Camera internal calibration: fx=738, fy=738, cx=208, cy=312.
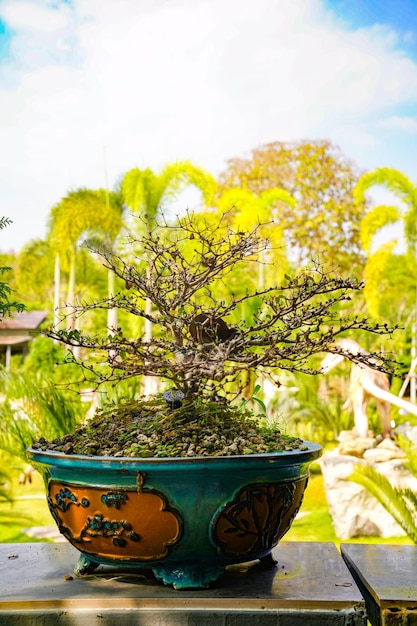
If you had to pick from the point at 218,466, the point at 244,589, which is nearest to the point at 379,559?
the point at 244,589

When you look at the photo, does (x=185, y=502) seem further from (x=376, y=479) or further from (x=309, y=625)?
(x=376, y=479)

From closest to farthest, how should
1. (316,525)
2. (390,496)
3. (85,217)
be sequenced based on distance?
(390,496), (316,525), (85,217)

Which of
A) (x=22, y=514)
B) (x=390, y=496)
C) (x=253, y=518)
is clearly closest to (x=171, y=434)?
(x=253, y=518)

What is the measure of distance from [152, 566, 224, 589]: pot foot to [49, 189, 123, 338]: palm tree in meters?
13.1

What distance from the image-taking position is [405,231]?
14.1m

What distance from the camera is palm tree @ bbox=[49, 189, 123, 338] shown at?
15161mm

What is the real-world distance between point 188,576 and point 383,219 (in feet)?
42.0

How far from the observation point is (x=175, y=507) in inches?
72.5

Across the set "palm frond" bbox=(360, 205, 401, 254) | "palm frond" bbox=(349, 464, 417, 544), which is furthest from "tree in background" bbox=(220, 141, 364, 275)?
"palm frond" bbox=(349, 464, 417, 544)

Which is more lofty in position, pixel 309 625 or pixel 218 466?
pixel 218 466

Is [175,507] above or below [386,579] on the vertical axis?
above

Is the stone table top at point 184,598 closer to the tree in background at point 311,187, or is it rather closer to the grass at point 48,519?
the grass at point 48,519

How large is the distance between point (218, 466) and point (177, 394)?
13.8 inches

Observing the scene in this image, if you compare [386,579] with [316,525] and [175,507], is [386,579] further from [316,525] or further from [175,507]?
[316,525]
